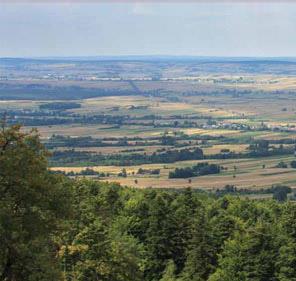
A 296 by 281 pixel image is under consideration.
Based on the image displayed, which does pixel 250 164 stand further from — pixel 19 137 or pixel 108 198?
pixel 19 137

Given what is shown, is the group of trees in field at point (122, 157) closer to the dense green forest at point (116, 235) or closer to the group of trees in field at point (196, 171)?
the group of trees in field at point (196, 171)

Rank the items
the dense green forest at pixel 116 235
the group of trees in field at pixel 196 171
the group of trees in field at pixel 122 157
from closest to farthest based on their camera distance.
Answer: the dense green forest at pixel 116 235 → the group of trees in field at pixel 196 171 → the group of trees in field at pixel 122 157

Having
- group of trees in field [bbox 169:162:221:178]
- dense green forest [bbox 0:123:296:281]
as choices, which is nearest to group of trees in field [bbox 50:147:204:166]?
group of trees in field [bbox 169:162:221:178]

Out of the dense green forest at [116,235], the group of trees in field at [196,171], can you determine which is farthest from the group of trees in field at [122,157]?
the dense green forest at [116,235]

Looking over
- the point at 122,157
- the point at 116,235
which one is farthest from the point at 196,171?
the point at 116,235

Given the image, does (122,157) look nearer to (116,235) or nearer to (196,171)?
(196,171)

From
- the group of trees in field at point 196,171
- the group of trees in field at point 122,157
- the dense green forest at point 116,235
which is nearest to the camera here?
the dense green forest at point 116,235

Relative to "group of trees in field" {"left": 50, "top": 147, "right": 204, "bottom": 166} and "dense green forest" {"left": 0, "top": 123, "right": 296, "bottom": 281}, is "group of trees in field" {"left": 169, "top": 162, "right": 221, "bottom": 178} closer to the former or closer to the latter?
"group of trees in field" {"left": 50, "top": 147, "right": 204, "bottom": 166}

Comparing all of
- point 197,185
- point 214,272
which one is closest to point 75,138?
point 197,185

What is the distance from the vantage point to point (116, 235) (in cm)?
4409

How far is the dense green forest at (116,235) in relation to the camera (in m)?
25.4

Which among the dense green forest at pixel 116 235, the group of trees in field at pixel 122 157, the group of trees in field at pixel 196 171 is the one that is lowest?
the group of trees in field at pixel 196 171

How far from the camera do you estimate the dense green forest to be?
25.4 meters

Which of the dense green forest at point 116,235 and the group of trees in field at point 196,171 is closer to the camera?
the dense green forest at point 116,235
